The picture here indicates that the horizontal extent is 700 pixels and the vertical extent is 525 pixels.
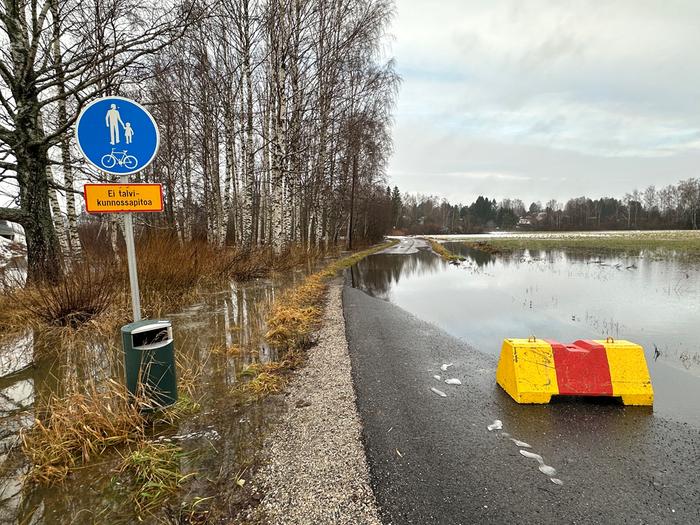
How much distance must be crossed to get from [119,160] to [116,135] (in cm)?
24

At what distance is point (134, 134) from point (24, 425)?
3.15m

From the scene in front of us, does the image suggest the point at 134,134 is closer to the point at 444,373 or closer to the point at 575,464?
the point at 444,373

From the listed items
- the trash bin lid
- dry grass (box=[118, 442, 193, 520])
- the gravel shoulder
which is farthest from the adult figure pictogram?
the gravel shoulder

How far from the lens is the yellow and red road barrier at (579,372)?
356cm

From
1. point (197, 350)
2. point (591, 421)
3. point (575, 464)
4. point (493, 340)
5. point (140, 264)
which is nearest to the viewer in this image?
point (575, 464)

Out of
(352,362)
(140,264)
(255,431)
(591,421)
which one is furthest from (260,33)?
(591,421)

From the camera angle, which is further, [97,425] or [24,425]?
[24,425]

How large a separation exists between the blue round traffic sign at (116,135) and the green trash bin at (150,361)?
1.58m

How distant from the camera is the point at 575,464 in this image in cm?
262

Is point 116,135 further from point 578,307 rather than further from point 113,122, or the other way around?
point 578,307

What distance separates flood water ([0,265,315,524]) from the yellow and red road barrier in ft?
9.20

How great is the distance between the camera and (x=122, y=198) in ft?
10.4

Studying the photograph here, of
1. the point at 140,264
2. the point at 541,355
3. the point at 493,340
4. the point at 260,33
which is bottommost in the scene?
the point at 493,340

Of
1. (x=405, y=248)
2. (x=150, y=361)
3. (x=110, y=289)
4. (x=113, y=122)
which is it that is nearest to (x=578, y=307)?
(x=150, y=361)
